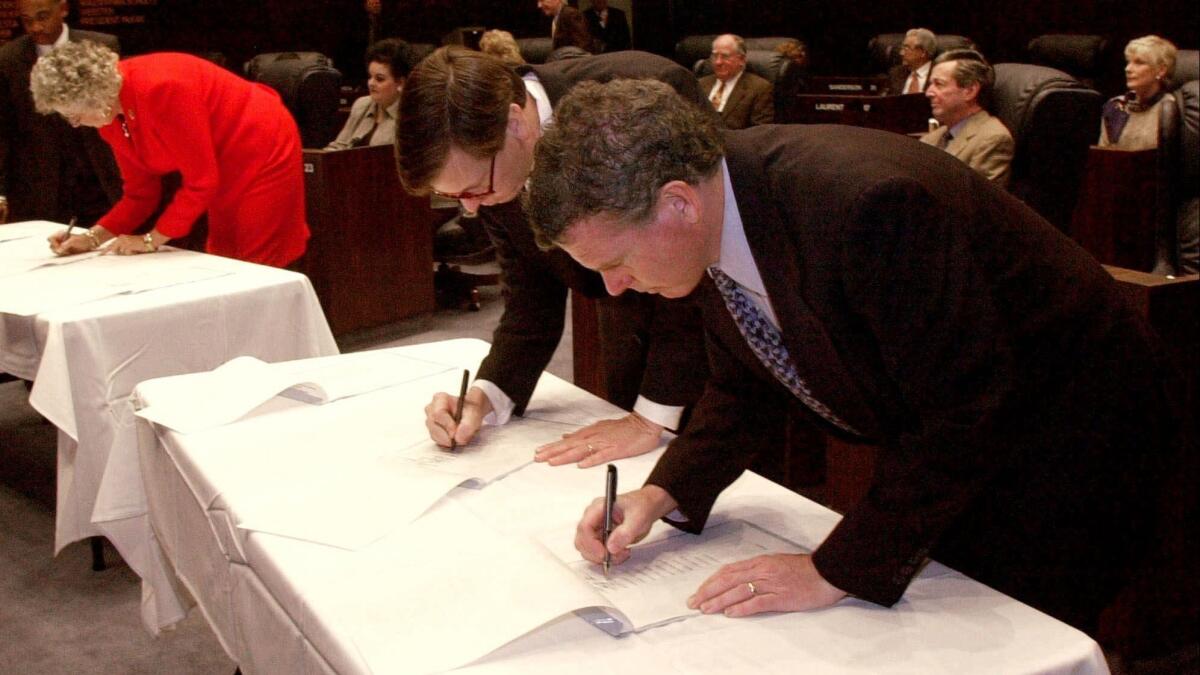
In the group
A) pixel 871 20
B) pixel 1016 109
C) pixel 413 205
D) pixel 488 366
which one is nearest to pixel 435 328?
pixel 413 205

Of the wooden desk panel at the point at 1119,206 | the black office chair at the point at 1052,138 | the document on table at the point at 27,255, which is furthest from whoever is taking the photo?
the wooden desk panel at the point at 1119,206

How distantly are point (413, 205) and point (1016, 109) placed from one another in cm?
242

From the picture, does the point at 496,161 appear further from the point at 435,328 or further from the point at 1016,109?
the point at 435,328

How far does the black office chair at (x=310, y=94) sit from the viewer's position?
5.23m

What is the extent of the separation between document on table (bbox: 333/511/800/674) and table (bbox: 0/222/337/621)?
1079mm

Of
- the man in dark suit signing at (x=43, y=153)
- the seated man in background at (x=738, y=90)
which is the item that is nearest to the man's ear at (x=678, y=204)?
the man in dark suit signing at (x=43, y=153)

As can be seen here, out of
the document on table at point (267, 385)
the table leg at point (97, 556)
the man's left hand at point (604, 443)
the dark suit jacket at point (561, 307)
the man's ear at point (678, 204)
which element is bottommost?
the table leg at point (97, 556)

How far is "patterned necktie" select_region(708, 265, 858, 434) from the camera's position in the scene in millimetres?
1186

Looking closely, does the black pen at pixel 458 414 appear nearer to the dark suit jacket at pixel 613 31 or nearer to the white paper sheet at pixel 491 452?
the white paper sheet at pixel 491 452

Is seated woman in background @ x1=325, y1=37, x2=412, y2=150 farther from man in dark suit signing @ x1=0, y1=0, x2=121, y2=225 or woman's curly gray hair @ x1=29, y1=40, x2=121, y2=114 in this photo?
woman's curly gray hair @ x1=29, y1=40, x2=121, y2=114

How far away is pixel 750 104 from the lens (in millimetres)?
6625

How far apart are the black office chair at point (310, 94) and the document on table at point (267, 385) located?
3462 mm

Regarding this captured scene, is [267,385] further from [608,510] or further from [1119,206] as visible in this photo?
[1119,206]

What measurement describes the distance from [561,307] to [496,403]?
0.75 feet
